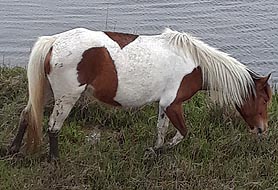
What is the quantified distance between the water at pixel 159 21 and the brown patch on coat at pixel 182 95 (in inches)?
112

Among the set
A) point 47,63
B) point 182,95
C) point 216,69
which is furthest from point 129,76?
point 216,69

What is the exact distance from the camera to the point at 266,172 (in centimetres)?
505

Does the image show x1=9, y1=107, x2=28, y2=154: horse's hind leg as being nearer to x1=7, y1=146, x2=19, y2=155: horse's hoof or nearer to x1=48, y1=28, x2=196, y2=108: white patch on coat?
x1=7, y1=146, x2=19, y2=155: horse's hoof

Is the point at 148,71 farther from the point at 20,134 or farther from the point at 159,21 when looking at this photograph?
the point at 159,21

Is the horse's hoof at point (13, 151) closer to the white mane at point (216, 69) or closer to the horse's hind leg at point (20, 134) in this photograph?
the horse's hind leg at point (20, 134)

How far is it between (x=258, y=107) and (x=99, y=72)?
1.35 meters

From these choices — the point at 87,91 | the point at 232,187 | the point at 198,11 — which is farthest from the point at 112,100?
the point at 198,11

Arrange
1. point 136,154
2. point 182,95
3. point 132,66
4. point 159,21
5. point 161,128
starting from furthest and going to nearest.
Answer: point 159,21
point 161,128
point 136,154
point 182,95
point 132,66

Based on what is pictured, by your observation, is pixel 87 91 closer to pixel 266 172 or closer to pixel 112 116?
pixel 112 116

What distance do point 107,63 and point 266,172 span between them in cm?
147

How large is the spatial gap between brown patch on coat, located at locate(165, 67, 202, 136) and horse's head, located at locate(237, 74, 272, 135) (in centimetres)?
46

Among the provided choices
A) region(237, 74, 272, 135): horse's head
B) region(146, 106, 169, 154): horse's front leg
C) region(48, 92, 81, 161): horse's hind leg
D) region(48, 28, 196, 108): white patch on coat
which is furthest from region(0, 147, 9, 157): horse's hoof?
region(237, 74, 272, 135): horse's head

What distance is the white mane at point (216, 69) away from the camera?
5.03 metres

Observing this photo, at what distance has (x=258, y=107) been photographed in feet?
17.3
